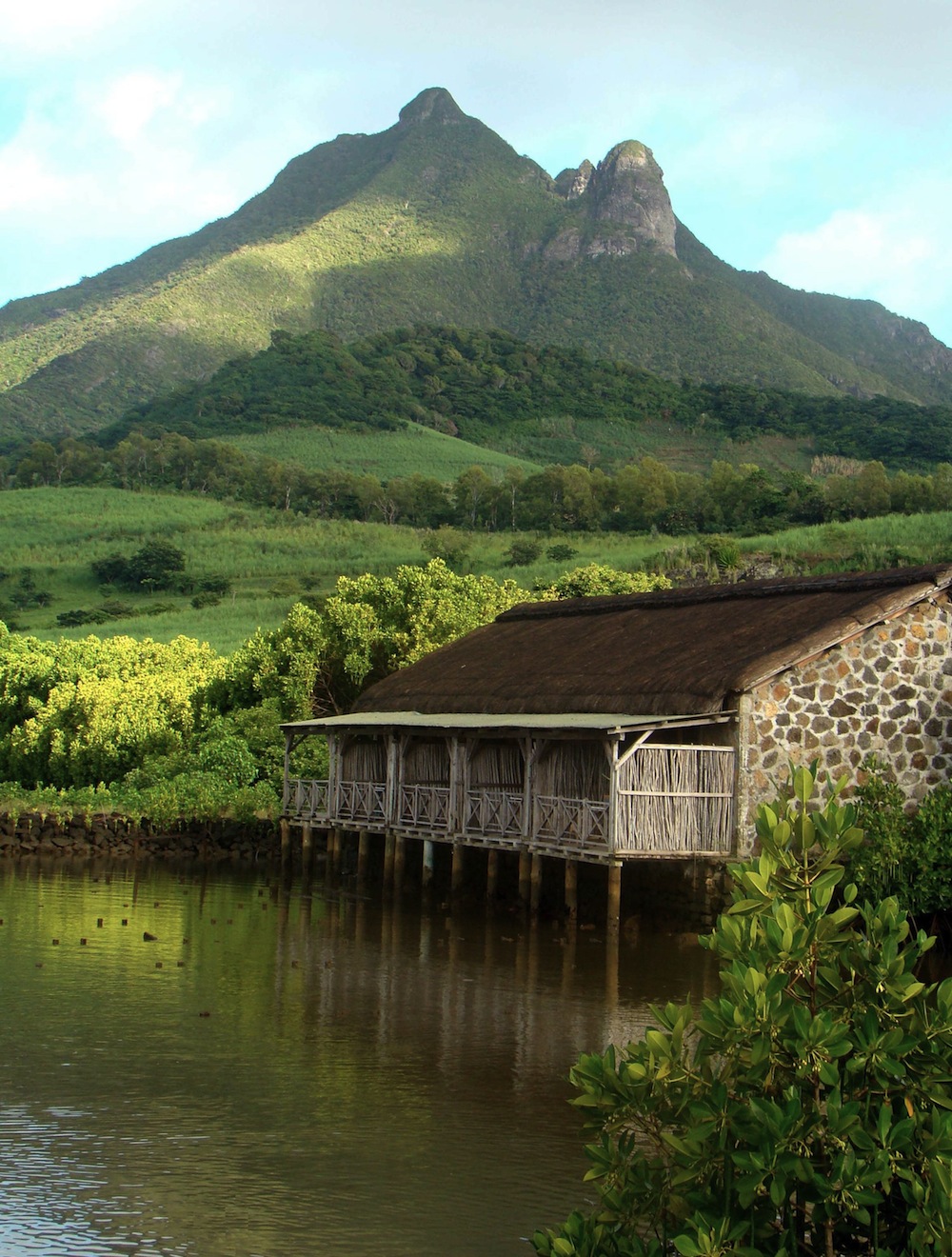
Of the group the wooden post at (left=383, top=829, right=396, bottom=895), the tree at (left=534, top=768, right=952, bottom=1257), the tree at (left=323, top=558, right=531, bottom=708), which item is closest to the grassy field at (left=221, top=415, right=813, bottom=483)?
the tree at (left=323, top=558, right=531, bottom=708)

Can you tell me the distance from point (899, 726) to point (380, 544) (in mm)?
65337

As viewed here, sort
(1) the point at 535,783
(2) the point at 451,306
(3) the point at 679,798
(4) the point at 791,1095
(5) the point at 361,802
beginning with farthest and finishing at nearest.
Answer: (2) the point at 451,306 < (5) the point at 361,802 < (1) the point at 535,783 < (3) the point at 679,798 < (4) the point at 791,1095

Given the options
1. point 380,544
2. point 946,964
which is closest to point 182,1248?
point 946,964

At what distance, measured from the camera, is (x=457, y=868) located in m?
27.2

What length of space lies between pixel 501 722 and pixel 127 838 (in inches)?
572

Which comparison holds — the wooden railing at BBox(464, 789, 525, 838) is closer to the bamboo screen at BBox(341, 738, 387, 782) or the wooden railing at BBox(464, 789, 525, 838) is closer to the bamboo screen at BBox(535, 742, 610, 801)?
the bamboo screen at BBox(535, 742, 610, 801)

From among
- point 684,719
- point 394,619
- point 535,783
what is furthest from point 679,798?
point 394,619

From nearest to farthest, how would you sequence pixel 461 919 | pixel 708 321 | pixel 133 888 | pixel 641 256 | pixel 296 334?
1. pixel 461 919
2. pixel 133 888
3. pixel 296 334
4. pixel 708 321
5. pixel 641 256

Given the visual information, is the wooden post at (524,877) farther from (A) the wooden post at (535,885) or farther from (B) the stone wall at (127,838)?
Answer: (B) the stone wall at (127,838)

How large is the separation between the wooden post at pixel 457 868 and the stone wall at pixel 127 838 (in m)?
9.55

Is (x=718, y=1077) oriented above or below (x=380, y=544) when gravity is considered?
below

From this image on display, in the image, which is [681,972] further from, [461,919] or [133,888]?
[133,888]

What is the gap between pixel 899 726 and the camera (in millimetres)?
23156

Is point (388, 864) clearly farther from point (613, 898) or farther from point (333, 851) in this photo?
point (613, 898)
